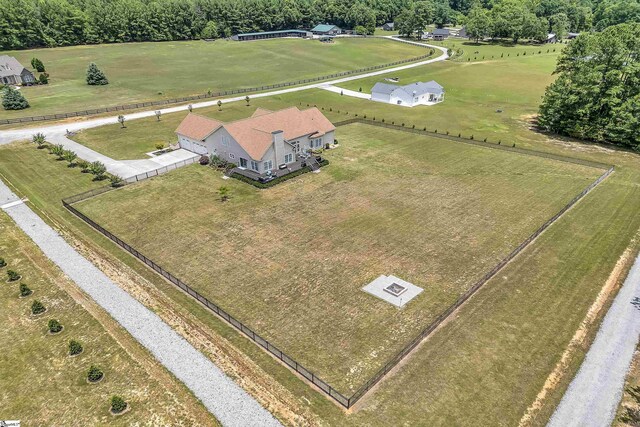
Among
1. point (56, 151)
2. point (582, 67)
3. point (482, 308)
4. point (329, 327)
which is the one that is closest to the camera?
point (329, 327)

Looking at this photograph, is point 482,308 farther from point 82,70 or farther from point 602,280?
point 82,70

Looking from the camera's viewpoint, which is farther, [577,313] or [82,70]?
[82,70]

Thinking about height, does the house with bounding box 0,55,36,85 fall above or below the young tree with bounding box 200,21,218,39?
below

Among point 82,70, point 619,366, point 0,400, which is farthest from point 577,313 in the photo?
point 82,70

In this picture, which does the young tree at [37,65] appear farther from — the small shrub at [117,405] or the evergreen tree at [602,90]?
the evergreen tree at [602,90]

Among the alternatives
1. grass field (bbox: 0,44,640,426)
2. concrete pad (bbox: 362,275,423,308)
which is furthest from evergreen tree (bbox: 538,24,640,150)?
concrete pad (bbox: 362,275,423,308)

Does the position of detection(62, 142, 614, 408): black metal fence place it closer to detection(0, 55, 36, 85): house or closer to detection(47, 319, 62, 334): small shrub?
detection(47, 319, 62, 334): small shrub
